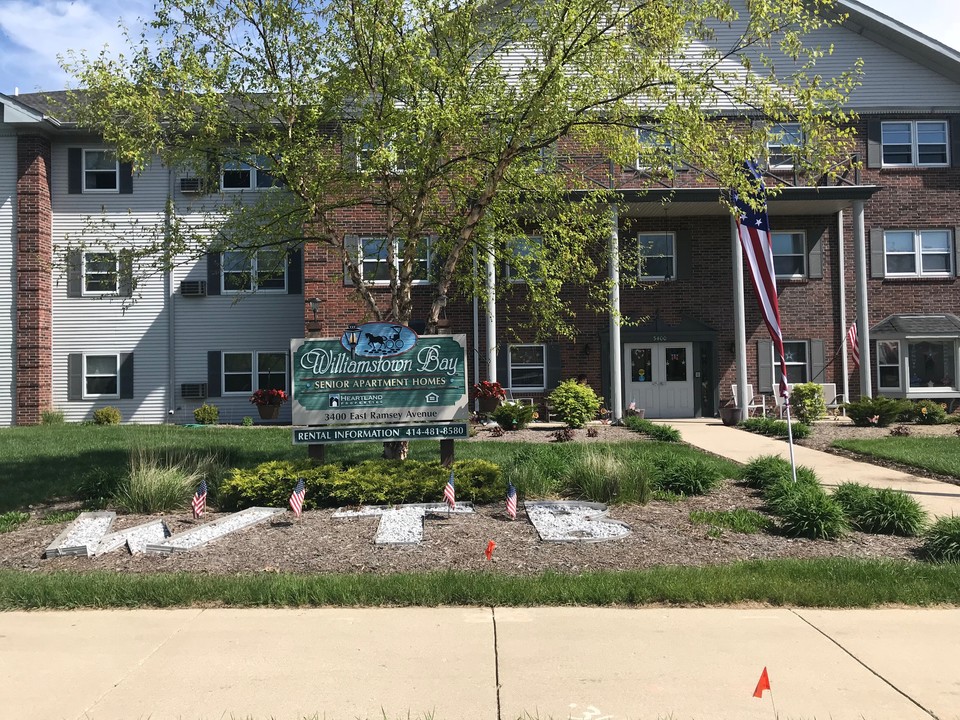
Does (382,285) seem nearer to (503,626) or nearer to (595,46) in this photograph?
(595,46)

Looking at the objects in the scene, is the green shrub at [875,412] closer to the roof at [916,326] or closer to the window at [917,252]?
the roof at [916,326]

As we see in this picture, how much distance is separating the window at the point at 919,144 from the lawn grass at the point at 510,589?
755 inches

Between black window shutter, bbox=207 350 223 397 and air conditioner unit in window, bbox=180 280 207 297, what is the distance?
177cm

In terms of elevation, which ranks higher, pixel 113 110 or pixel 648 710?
pixel 113 110

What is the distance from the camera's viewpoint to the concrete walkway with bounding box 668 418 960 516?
9250 millimetres

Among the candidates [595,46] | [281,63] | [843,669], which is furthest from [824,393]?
[843,669]

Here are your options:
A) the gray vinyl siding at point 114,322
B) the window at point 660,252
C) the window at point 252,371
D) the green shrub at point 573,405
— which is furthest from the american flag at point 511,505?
the gray vinyl siding at point 114,322

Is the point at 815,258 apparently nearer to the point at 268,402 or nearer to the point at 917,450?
the point at 917,450

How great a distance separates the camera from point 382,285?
790 inches

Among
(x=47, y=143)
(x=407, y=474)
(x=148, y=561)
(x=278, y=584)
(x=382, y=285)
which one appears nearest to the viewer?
(x=278, y=584)

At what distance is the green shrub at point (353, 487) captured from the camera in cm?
849

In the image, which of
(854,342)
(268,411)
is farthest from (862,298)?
(268,411)

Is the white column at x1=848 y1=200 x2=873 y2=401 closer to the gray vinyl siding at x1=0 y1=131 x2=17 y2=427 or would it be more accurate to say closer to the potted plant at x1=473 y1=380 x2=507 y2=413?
the potted plant at x1=473 y1=380 x2=507 y2=413

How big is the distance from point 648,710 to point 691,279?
60.6 feet
